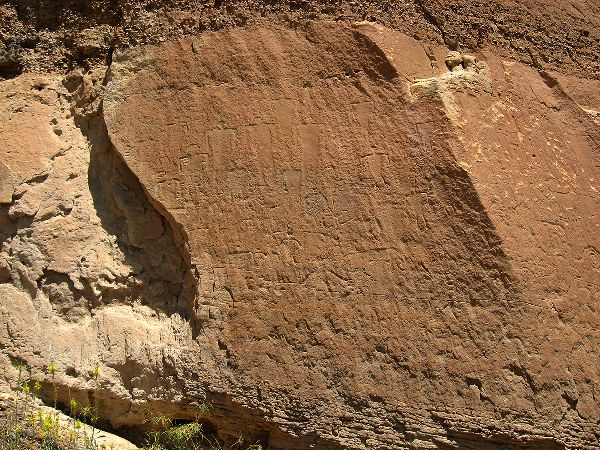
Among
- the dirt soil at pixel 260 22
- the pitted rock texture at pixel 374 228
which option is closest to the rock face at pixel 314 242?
the pitted rock texture at pixel 374 228

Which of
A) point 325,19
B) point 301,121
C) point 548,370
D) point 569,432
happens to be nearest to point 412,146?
point 301,121

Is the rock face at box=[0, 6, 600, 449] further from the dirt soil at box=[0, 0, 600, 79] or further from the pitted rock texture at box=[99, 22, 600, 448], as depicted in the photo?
the dirt soil at box=[0, 0, 600, 79]

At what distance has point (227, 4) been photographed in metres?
4.64

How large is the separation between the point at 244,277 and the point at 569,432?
1783 millimetres

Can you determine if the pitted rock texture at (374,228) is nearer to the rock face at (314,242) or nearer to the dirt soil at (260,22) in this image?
the rock face at (314,242)

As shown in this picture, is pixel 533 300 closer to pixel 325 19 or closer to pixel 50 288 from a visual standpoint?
pixel 325 19

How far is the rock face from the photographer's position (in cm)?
399

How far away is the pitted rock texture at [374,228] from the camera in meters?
3.97

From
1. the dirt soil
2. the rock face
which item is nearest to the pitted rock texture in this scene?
the rock face

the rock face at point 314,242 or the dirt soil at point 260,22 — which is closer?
the rock face at point 314,242

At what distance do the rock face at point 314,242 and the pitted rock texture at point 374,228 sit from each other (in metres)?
0.01

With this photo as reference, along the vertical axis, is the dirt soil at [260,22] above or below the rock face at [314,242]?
above

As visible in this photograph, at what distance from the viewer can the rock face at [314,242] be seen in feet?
13.1

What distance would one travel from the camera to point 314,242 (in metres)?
4.20
